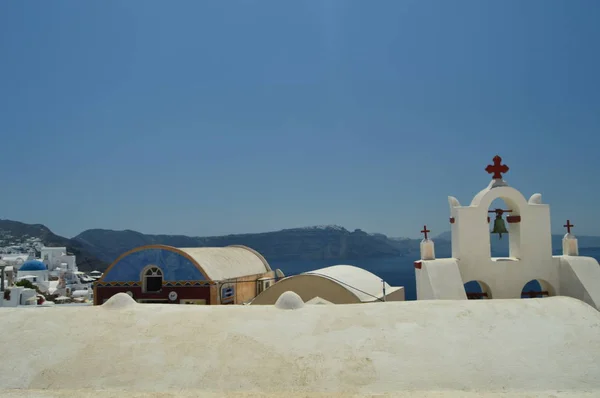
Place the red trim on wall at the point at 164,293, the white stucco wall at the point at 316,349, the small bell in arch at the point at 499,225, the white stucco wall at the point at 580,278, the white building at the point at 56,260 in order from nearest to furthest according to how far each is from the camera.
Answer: the white stucco wall at the point at 316,349 → the white stucco wall at the point at 580,278 → the small bell in arch at the point at 499,225 → the red trim on wall at the point at 164,293 → the white building at the point at 56,260

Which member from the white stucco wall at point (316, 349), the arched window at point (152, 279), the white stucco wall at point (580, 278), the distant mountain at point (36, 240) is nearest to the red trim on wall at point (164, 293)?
the arched window at point (152, 279)

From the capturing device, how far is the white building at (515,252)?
1398 centimetres

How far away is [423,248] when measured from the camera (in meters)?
14.3

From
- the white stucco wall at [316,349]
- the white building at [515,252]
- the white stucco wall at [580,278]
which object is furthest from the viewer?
the white building at [515,252]

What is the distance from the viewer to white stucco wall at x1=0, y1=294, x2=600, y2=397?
811 centimetres

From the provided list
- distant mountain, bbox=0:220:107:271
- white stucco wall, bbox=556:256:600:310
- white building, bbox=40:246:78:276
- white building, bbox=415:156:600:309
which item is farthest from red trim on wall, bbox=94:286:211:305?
distant mountain, bbox=0:220:107:271

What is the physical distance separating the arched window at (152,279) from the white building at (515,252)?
15.2 metres

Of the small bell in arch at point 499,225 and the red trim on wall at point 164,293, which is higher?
the small bell in arch at point 499,225

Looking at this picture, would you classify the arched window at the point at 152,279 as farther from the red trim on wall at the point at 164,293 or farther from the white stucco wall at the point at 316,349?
the white stucco wall at the point at 316,349

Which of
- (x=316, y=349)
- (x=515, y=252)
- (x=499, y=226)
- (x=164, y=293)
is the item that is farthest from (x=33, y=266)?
(x=316, y=349)

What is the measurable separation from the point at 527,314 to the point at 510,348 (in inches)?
59.5

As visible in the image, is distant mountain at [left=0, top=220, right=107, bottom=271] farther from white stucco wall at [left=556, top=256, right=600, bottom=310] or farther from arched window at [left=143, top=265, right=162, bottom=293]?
white stucco wall at [left=556, top=256, right=600, bottom=310]

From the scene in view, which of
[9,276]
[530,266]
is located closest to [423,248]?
[530,266]

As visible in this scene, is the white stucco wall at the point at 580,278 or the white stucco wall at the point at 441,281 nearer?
the white stucco wall at the point at 441,281
